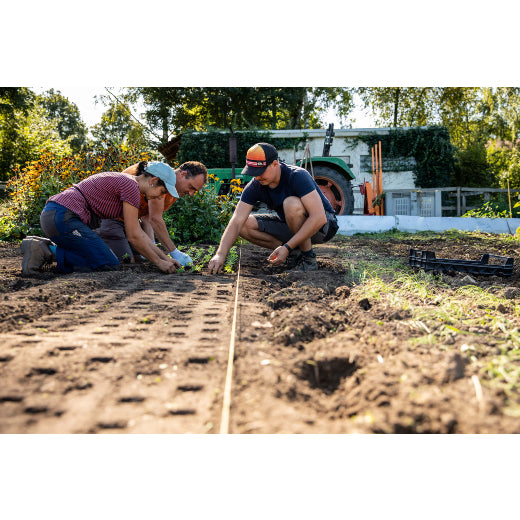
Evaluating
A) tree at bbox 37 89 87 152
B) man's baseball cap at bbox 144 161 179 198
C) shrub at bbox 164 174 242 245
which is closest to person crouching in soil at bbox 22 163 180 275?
man's baseball cap at bbox 144 161 179 198

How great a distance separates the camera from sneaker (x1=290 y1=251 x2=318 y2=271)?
431 centimetres

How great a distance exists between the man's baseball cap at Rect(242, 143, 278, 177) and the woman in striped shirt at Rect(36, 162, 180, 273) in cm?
76

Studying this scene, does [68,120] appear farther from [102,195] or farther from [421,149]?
[102,195]

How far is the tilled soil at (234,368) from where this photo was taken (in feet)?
4.21

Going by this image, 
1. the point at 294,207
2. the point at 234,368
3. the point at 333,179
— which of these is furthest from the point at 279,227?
the point at 333,179

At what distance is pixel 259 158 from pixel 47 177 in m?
4.75

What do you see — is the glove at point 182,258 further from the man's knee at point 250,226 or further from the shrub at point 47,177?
the shrub at point 47,177

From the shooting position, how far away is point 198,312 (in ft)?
8.64

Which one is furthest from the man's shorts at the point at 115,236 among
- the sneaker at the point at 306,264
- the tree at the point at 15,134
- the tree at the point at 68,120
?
the tree at the point at 68,120

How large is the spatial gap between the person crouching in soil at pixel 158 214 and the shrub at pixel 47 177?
7.77 ft

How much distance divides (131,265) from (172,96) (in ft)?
59.1

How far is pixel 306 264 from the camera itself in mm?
4336

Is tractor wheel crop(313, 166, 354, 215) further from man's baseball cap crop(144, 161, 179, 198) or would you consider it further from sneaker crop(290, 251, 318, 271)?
man's baseball cap crop(144, 161, 179, 198)

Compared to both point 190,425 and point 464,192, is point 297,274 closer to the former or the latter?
point 190,425
